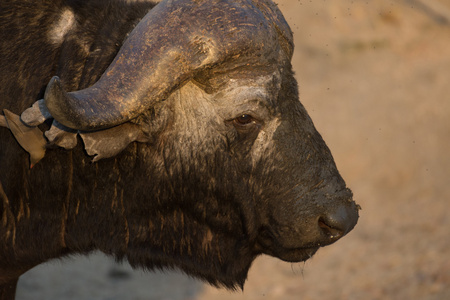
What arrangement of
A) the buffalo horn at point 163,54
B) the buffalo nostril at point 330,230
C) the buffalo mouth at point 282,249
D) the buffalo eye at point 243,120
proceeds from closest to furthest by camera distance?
the buffalo horn at point 163,54
the buffalo eye at point 243,120
the buffalo nostril at point 330,230
the buffalo mouth at point 282,249

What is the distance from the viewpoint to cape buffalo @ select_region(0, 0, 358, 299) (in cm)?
367

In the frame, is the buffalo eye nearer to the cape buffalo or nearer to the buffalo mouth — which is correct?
the cape buffalo

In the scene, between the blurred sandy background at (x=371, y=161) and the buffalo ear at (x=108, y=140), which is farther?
the blurred sandy background at (x=371, y=161)

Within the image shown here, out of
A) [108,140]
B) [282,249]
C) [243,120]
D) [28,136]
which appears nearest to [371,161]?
[282,249]

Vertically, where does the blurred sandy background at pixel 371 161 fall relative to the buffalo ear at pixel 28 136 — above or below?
below

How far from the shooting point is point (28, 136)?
3.77 m

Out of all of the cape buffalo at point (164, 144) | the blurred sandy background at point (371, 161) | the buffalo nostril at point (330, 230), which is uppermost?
the cape buffalo at point (164, 144)

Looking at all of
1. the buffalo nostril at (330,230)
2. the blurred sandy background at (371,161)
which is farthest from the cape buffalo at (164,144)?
the blurred sandy background at (371,161)

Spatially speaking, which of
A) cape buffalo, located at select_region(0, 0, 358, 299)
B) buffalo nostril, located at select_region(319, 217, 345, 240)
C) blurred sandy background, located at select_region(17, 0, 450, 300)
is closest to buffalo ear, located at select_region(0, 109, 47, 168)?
cape buffalo, located at select_region(0, 0, 358, 299)

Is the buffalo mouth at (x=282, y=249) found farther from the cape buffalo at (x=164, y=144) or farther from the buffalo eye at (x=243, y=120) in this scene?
the buffalo eye at (x=243, y=120)

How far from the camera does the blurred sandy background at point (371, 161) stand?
788 cm

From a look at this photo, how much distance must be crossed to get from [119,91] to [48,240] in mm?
1139

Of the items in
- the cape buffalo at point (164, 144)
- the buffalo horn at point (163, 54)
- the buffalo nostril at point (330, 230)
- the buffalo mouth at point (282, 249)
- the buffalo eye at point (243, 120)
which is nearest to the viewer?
the buffalo horn at point (163, 54)

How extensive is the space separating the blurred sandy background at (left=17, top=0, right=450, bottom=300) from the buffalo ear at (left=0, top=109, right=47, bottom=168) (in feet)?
6.76
